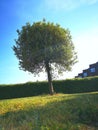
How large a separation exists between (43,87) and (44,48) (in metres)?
7.18

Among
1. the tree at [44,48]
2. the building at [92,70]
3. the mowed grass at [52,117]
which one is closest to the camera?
the mowed grass at [52,117]

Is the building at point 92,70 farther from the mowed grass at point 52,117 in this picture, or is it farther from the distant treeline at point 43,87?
the mowed grass at point 52,117

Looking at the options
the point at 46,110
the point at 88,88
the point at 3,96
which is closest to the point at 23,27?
the point at 3,96

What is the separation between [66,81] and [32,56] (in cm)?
877

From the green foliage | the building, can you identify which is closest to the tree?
the green foliage

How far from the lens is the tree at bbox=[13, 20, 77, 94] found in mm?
36500

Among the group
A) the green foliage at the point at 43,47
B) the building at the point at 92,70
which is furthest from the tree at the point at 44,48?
the building at the point at 92,70

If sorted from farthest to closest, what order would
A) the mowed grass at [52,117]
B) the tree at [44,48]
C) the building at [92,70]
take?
the building at [92,70] < the tree at [44,48] < the mowed grass at [52,117]

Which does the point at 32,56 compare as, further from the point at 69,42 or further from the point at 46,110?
the point at 46,110

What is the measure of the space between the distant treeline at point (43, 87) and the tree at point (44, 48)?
2629 millimetres

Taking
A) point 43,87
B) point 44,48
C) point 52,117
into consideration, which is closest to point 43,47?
point 44,48

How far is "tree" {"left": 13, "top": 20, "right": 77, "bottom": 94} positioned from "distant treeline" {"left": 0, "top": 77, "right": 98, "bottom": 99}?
2.63m

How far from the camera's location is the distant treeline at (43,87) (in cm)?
3869

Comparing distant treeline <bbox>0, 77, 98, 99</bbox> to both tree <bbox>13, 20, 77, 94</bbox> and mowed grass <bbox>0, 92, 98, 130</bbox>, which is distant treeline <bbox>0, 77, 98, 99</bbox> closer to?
tree <bbox>13, 20, 77, 94</bbox>
